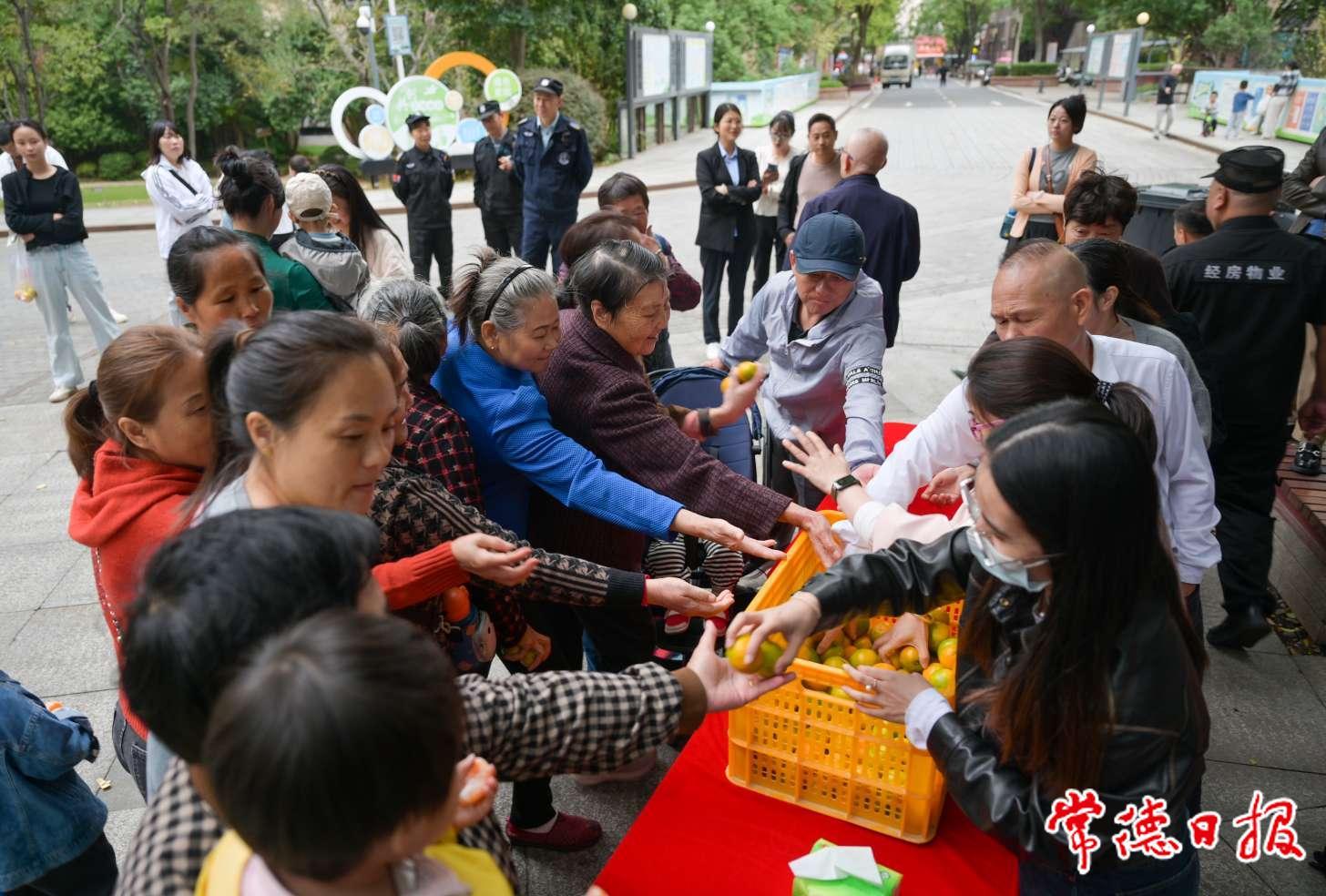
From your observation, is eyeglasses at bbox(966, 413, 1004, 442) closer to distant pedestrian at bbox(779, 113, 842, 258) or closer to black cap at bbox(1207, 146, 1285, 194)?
black cap at bbox(1207, 146, 1285, 194)

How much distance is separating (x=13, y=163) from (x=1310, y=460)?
31.0ft

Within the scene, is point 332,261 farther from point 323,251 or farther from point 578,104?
point 578,104

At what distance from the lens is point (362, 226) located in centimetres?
500

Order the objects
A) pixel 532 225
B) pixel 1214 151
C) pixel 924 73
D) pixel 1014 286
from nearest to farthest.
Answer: pixel 1014 286 < pixel 532 225 < pixel 1214 151 < pixel 924 73

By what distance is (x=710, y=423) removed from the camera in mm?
3207

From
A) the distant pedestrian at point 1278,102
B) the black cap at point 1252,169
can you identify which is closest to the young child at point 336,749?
the black cap at point 1252,169

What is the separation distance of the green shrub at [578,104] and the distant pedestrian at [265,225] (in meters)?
17.2

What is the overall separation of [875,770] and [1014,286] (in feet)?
4.83

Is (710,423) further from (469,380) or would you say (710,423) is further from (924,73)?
(924,73)

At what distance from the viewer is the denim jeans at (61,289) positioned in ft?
21.8

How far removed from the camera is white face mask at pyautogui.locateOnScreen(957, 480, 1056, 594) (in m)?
1.41

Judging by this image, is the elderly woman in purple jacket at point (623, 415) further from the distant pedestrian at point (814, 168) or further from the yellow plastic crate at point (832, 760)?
the distant pedestrian at point (814, 168)

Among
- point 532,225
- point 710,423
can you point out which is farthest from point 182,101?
point 710,423

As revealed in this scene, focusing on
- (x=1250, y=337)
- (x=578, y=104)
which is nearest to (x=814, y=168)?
(x=1250, y=337)
